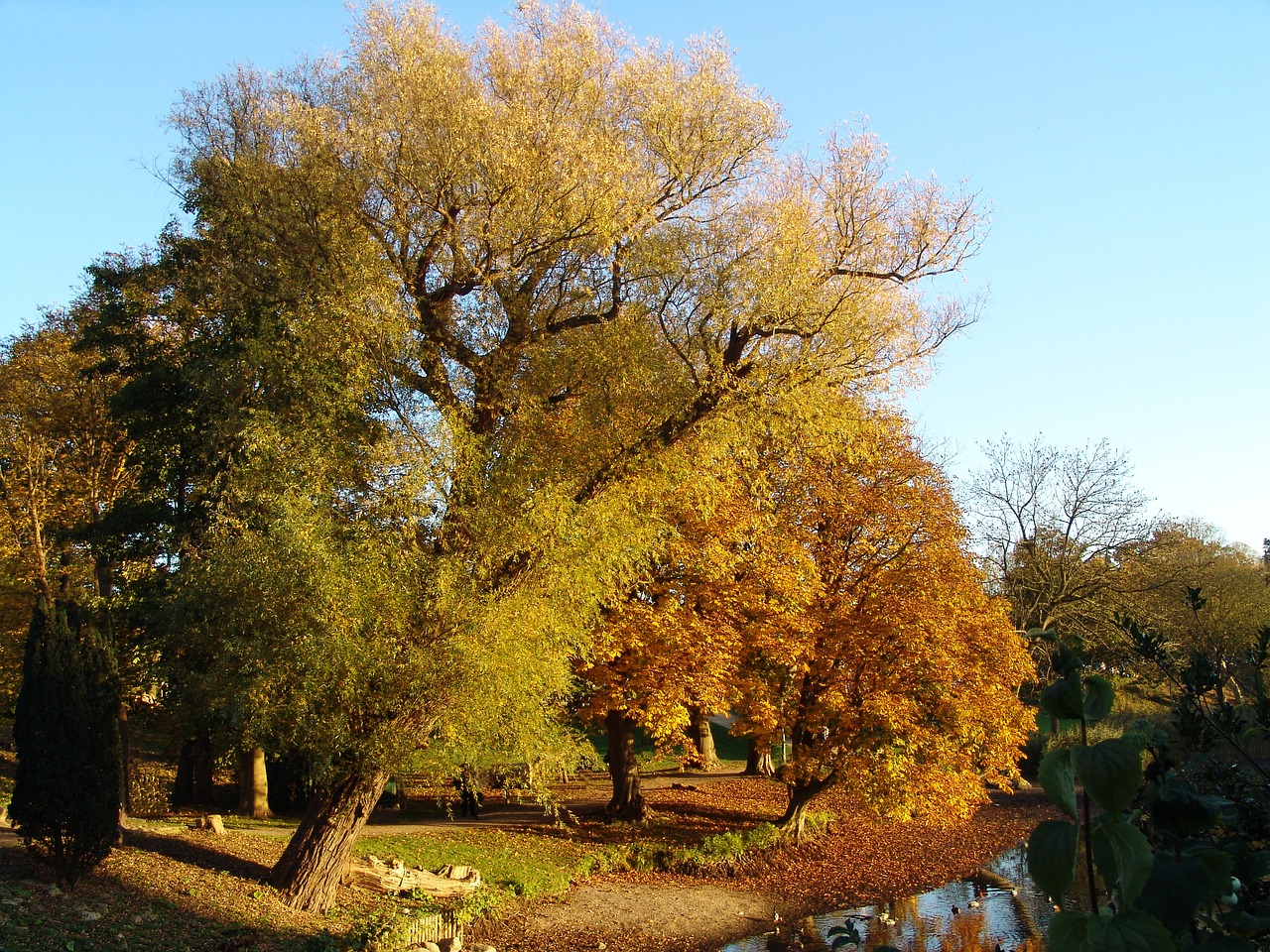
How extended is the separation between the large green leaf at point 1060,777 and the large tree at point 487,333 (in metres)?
10.9

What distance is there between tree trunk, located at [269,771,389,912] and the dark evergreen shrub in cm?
256

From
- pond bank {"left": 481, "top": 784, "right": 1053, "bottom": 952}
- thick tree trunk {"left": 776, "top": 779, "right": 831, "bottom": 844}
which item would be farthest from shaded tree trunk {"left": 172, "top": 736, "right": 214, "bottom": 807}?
thick tree trunk {"left": 776, "top": 779, "right": 831, "bottom": 844}

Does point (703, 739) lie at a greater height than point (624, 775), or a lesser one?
greater

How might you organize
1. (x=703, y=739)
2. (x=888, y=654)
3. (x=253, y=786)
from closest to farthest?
(x=888, y=654), (x=253, y=786), (x=703, y=739)

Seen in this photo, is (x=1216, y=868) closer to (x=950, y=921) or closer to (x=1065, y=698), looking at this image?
(x=1065, y=698)

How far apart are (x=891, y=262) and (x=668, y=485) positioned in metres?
5.32

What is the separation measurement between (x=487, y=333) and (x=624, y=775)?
11.3 m

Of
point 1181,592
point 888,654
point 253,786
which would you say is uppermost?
point 1181,592

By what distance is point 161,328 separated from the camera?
1883 cm

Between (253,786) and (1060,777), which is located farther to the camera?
(253,786)

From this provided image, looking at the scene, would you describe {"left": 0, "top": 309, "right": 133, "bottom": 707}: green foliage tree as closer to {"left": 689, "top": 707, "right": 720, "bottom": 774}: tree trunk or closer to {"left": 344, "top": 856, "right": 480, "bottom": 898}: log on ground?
{"left": 344, "top": 856, "right": 480, "bottom": 898}: log on ground

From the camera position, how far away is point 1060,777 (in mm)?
1428

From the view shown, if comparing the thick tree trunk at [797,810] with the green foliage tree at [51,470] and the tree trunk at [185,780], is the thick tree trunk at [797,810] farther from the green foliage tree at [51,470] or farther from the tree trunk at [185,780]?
the green foliage tree at [51,470]

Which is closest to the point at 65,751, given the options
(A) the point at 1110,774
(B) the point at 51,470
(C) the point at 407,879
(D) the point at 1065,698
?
(C) the point at 407,879
